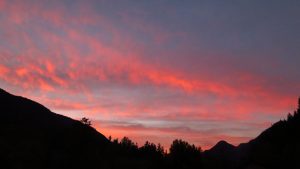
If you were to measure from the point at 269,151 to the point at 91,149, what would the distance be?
34.3 metres

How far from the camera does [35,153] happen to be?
65.4 metres

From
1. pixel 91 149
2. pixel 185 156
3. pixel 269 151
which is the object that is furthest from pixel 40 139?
pixel 269 151

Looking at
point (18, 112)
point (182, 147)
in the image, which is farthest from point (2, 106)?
point (182, 147)

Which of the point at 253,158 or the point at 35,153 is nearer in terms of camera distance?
the point at 35,153

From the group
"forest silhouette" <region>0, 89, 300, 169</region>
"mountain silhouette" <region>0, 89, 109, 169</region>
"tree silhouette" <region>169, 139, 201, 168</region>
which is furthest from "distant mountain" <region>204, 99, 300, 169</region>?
"mountain silhouette" <region>0, 89, 109, 169</region>

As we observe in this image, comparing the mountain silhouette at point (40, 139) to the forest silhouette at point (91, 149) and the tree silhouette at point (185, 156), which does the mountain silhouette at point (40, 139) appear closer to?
the forest silhouette at point (91, 149)

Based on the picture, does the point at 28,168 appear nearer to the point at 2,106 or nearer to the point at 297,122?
the point at 2,106

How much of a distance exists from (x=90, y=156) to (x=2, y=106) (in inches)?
1497

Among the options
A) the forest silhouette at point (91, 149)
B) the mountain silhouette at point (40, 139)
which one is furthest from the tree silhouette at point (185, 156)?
the mountain silhouette at point (40, 139)

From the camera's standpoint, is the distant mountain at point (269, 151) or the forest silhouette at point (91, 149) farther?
the distant mountain at point (269, 151)

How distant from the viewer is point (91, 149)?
7444 centimetres

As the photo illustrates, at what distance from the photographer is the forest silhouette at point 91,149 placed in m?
63.2

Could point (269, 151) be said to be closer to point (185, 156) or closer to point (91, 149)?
point (185, 156)

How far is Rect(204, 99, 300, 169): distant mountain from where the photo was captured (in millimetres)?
66438
